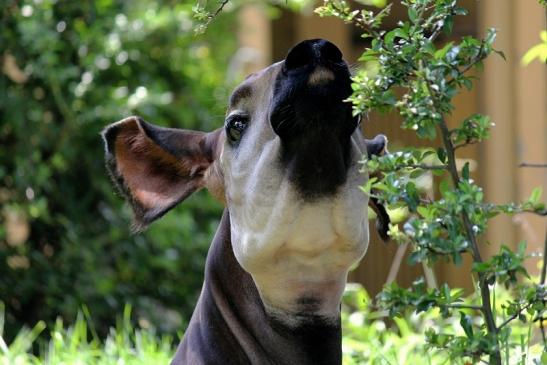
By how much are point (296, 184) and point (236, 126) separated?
0.96 ft

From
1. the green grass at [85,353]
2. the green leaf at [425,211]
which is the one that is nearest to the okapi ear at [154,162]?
the green leaf at [425,211]

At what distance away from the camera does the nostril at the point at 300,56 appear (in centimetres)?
221

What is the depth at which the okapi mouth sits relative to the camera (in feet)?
7.29

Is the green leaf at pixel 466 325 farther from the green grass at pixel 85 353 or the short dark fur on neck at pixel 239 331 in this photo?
the green grass at pixel 85 353

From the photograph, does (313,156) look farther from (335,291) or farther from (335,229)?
(335,291)

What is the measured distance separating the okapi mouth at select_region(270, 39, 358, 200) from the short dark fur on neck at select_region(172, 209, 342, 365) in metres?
0.40

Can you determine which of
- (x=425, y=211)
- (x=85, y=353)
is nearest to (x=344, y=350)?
(x=85, y=353)

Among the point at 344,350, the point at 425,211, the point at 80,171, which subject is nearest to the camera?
the point at 425,211

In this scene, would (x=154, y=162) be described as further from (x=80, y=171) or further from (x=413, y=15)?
(x=80, y=171)

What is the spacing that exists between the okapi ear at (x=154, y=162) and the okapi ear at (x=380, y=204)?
389 millimetres

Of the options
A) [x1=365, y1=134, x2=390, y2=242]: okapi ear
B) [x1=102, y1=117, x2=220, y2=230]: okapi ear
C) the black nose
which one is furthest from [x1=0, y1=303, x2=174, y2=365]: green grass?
the black nose

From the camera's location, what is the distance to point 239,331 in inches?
104

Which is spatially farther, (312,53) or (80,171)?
(80,171)

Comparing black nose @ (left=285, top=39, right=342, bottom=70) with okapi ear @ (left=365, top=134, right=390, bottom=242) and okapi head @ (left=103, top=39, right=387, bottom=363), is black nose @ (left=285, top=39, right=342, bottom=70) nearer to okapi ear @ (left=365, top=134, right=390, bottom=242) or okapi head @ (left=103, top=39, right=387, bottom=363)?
okapi head @ (left=103, top=39, right=387, bottom=363)
